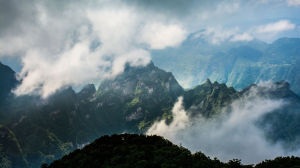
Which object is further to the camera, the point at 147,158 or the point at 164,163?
the point at 147,158

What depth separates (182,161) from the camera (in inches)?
3108

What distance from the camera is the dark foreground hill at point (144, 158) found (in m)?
78.4

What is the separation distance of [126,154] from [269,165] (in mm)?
54617

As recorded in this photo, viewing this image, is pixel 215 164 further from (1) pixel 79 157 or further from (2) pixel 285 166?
(1) pixel 79 157

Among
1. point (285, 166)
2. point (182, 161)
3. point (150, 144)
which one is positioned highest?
point (150, 144)

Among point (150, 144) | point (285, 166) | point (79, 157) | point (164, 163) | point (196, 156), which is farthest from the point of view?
point (150, 144)

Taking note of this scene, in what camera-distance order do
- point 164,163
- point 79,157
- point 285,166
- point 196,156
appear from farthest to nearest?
point 79,157 → point 196,156 → point 285,166 → point 164,163

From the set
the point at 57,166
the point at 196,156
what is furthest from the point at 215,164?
the point at 57,166

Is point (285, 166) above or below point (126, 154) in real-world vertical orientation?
below

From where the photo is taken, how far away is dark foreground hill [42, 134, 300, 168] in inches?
3088

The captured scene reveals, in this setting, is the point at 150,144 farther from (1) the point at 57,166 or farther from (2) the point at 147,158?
(1) the point at 57,166

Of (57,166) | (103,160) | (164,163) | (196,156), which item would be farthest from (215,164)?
(57,166)

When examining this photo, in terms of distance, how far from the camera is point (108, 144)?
10481 centimetres

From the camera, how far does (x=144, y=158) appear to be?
84750 millimetres
